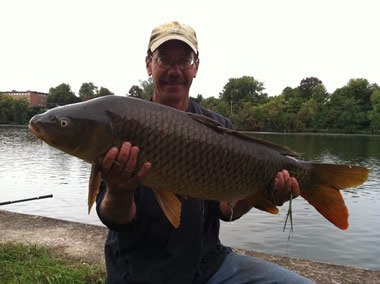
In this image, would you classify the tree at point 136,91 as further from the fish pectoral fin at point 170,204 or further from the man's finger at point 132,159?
the man's finger at point 132,159

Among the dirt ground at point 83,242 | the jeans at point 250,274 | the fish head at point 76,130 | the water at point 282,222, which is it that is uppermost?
the fish head at point 76,130

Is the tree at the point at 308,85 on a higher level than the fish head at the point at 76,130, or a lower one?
higher

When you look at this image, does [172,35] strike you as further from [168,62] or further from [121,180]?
[121,180]

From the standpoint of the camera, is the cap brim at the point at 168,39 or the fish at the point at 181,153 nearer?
the fish at the point at 181,153

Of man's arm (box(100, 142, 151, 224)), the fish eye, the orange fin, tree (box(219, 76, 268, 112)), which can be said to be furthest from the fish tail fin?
tree (box(219, 76, 268, 112))

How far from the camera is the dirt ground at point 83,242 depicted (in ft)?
11.0

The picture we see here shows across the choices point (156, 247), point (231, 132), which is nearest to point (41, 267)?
point (156, 247)

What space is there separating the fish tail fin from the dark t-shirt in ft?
2.64

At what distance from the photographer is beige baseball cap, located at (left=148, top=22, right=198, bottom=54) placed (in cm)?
268

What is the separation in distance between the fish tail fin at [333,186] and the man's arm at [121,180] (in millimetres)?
1193

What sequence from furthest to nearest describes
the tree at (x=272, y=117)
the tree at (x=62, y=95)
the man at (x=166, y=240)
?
the tree at (x=272, y=117), the tree at (x=62, y=95), the man at (x=166, y=240)

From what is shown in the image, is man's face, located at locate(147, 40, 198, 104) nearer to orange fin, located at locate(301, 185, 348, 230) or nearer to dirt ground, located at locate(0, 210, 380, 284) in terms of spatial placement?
orange fin, located at locate(301, 185, 348, 230)

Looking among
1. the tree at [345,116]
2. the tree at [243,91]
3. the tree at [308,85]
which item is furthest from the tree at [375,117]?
the tree at [243,91]

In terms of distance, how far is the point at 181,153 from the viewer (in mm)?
1931
